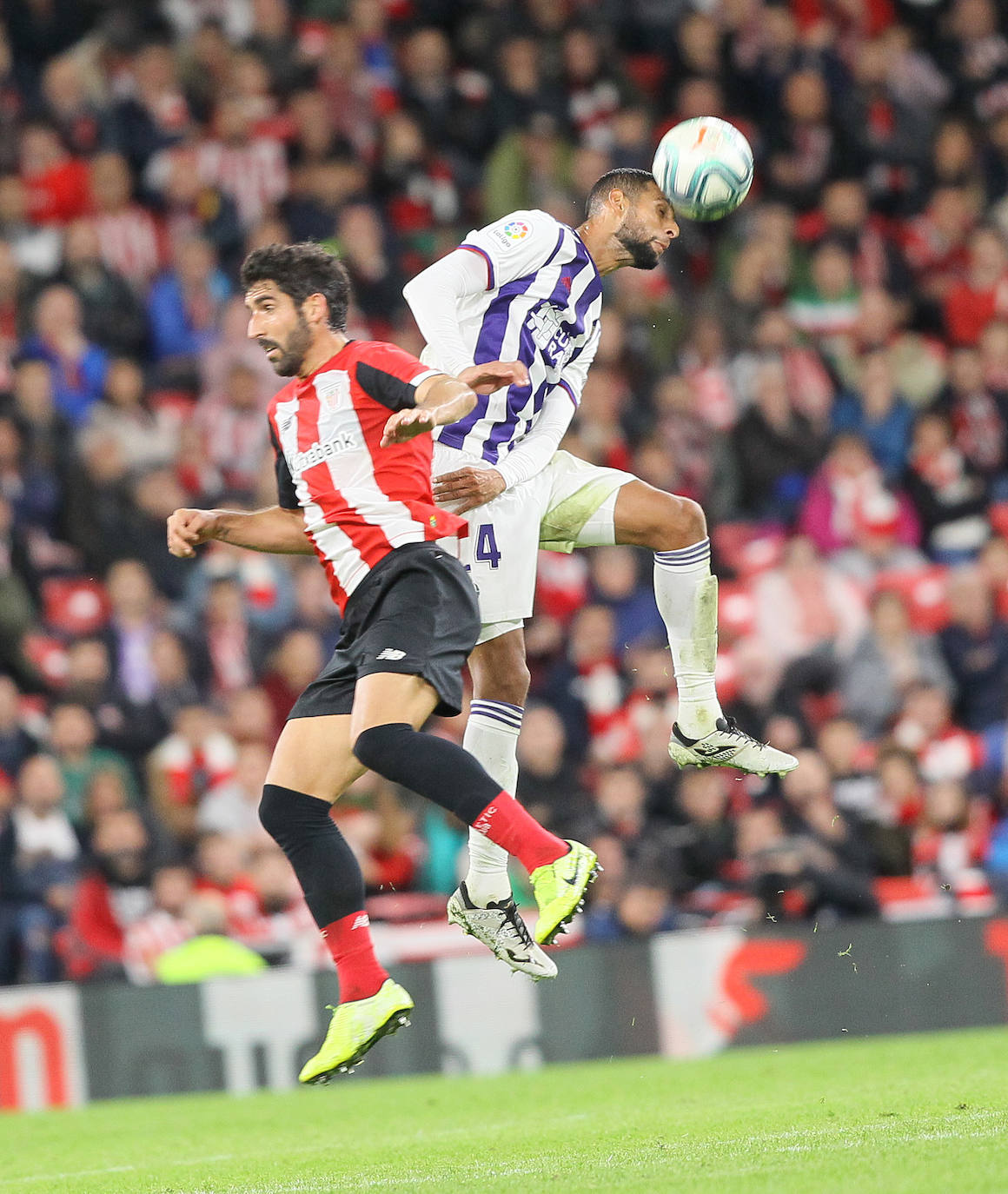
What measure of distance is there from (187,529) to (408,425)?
1.03 m

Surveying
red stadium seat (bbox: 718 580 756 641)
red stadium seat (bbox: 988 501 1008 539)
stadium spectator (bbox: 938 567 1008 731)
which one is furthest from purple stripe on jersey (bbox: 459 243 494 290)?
red stadium seat (bbox: 988 501 1008 539)

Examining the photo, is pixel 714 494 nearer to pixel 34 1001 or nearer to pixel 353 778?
pixel 34 1001

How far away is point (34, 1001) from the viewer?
10.1 m

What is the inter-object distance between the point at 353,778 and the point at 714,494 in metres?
6.87

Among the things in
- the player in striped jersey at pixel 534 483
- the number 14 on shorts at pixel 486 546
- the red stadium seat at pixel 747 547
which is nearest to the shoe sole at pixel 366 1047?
the player in striped jersey at pixel 534 483

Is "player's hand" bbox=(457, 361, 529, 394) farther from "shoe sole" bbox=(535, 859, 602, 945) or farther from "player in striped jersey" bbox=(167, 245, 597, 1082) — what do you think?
"shoe sole" bbox=(535, 859, 602, 945)

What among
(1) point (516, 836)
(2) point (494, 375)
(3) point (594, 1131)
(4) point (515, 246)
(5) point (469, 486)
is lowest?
(3) point (594, 1131)

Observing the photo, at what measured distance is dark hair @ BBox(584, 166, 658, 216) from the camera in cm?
707

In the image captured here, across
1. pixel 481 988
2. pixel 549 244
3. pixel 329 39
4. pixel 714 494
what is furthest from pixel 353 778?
pixel 329 39

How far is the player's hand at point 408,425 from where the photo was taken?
5762mm

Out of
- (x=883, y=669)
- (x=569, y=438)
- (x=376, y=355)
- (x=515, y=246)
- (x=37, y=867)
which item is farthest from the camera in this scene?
(x=569, y=438)

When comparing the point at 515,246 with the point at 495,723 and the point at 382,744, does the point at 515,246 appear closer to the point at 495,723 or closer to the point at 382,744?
the point at 495,723

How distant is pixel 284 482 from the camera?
258 inches

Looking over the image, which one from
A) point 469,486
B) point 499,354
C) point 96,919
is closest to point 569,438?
point 96,919
